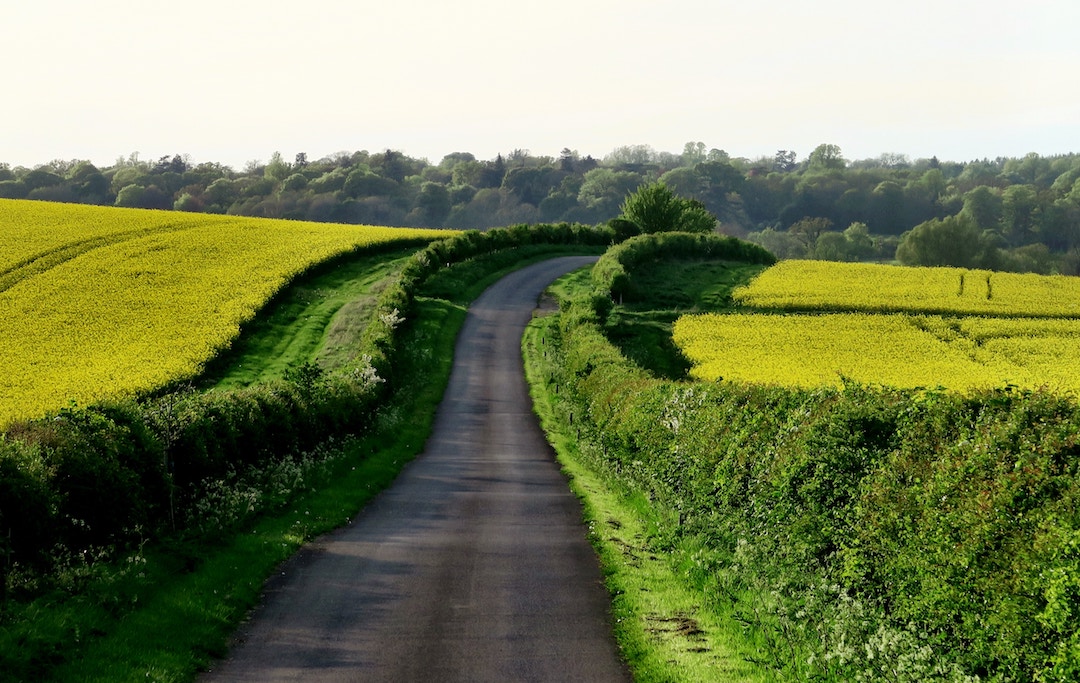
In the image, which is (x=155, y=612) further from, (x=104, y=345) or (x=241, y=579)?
(x=104, y=345)

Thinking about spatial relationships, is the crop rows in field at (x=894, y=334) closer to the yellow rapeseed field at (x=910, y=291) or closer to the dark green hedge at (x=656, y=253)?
the yellow rapeseed field at (x=910, y=291)

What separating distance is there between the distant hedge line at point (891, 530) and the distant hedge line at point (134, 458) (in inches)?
403

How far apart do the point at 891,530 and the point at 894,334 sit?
40.7m

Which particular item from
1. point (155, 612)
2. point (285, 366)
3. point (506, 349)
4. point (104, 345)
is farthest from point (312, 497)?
point (506, 349)

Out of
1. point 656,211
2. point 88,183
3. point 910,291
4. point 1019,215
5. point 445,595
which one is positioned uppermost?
point 88,183

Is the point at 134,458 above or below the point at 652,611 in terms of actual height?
above

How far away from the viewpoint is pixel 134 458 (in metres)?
17.4

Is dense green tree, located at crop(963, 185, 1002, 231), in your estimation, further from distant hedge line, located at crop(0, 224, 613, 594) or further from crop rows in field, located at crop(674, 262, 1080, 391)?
distant hedge line, located at crop(0, 224, 613, 594)

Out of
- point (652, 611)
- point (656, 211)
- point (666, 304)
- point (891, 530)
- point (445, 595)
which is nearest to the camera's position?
point (891, 530)

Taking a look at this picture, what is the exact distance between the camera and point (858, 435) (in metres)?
14.0

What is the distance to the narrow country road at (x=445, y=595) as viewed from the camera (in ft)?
42.6

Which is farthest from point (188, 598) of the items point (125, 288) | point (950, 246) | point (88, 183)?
point (88, 183)

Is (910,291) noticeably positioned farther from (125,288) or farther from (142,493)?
(142,493)

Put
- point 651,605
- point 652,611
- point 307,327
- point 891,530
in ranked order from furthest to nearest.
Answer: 1. point 307,327
2. point 651,605
3. point 652,611
4. point 891,530
